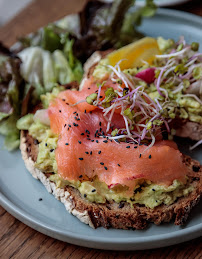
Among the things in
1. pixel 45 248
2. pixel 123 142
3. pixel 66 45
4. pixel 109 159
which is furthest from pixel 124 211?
pixel 66 45

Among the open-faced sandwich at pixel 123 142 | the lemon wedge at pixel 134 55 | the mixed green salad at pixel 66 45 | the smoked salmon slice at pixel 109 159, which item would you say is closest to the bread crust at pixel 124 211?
the open-faced sandwich at pixel 123 142

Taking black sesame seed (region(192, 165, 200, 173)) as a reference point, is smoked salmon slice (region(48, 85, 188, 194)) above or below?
above

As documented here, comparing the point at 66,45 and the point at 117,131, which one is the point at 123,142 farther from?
the point at 66,45

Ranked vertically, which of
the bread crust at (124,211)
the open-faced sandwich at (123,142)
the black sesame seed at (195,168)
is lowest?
the black sesame seed at (195,168)

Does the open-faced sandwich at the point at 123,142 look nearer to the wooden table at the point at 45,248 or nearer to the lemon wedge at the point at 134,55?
the lemon wedge at the point at 134,55

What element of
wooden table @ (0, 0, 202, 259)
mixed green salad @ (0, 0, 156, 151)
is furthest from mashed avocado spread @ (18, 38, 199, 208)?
mixed green salad @ (0, 0, 156, 151)

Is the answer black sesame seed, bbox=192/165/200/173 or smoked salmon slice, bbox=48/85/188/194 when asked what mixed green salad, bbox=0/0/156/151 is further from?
black sesame seed, bbox=192/165/200/173

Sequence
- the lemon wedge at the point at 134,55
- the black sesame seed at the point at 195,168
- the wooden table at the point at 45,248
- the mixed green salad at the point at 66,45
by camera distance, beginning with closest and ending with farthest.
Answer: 1. the wooden table at the point at 45,248
2. the black sesame seed at the point at 195,168
3. the lemon wedge at the point at 134,55
4. the mixed green salad at the point at 66,45

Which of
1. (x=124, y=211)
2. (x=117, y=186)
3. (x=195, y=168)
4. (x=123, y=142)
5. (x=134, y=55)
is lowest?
(x=195, y=168)
